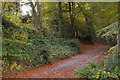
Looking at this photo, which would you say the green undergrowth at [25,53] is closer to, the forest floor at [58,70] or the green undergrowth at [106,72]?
the forest floor at [58,70]

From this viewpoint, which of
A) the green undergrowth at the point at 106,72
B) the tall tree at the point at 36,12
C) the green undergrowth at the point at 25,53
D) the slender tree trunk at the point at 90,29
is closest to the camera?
the green undergrowth at the point at 106,72

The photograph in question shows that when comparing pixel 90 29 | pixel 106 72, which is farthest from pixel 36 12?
pixel 106 72

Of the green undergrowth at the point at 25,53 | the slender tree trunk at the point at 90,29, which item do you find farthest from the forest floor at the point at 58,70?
the slender tree trunk at the point at 90,29

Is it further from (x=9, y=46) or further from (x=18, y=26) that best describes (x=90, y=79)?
(x=18, y=26)

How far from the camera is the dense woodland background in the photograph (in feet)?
20.7

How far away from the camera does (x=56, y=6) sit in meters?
13.5

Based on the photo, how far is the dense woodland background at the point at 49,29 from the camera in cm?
632

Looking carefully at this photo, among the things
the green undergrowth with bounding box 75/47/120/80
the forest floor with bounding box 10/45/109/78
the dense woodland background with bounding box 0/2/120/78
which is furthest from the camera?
the dense woodland background with bounding box 0/2/120/78

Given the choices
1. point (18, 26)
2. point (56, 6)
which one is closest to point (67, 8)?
point (56, 6)

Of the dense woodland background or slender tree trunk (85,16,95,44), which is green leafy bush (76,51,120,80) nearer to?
the dense woodland background

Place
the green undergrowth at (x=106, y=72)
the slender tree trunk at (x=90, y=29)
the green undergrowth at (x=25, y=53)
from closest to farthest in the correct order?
1. the green undergrowth at (x=106, y=72)
2. the green undergrowth at (x=25, y=53)
3. the slender tree trunk at (x=90, y=29)

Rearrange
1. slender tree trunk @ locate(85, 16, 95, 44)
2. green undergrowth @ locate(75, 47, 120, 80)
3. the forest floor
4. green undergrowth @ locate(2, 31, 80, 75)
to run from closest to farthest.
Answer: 1. green undergrowth @ locate(75, 47, 120, 80)
2. the forest floor
3. green undergrowth @ locate(2, 31, 80, 75)
4. slender tree trunk @ locate(85, 16, 95, 44)

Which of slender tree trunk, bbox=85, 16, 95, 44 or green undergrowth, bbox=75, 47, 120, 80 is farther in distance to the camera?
slender tree trunk, bbox=85, 16, 95, 44

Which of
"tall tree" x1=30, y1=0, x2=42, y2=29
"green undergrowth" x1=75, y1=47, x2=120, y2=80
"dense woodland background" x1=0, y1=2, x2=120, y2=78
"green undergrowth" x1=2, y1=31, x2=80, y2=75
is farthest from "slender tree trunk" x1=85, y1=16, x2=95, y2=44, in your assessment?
"green undergrowth" x1=75, y1=47, x2=120, y2=80
